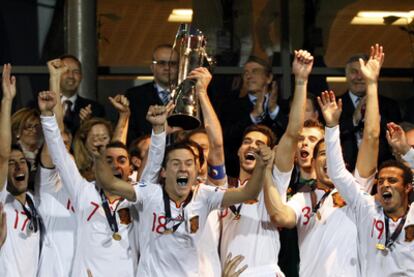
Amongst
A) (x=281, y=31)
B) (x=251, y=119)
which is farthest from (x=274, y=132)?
(x=281, y=31)

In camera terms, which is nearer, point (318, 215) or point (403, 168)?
point (403, 168)

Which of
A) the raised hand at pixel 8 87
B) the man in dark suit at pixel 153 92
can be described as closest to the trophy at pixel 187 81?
the man in dark suit at pixel 153 92

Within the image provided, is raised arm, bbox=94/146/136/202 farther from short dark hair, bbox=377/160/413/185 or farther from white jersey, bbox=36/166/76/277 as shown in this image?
short dark hair, bbox=377/160/413/185

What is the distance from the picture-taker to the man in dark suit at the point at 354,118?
13.9 meters

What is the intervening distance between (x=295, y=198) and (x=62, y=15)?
4.22 meters

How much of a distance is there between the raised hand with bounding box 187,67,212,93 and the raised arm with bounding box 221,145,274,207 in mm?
974

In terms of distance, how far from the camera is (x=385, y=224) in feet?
41.6

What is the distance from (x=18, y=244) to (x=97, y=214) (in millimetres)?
728

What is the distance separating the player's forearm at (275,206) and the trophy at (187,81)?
88cm

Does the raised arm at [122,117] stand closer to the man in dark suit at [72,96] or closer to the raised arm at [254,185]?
the man in dark suit at [72,96]

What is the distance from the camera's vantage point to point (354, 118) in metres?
14.0

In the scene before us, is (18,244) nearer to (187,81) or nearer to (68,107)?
(68,107)

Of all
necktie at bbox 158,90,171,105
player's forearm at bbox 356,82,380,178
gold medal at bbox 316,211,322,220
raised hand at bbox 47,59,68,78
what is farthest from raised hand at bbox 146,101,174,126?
necktie at bbox 158,90,171,105

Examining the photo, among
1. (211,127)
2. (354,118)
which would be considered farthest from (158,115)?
(354,118)
